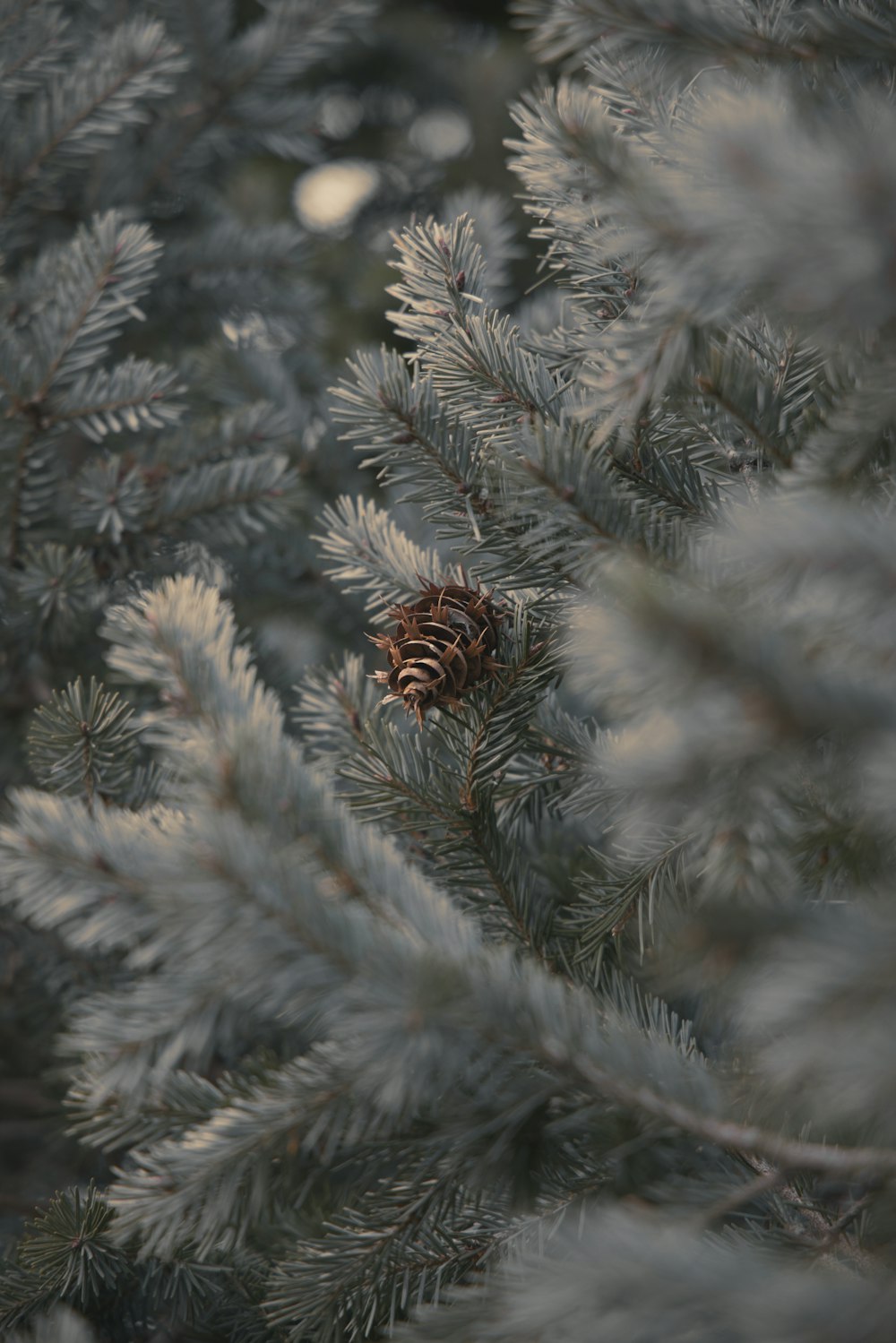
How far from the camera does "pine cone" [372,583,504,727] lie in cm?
56

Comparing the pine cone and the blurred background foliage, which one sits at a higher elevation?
the pine cone

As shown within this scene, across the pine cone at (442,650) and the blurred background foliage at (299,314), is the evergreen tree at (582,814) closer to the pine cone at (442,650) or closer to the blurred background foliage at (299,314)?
the pine cone at (442,650)

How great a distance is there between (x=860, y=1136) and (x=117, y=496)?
83 centimetres

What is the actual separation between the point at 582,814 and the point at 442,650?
0.19m

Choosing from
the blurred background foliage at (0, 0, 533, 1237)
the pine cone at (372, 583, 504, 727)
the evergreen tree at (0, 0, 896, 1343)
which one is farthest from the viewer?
the blurred background foliage at (0, 0, 533, 1237)

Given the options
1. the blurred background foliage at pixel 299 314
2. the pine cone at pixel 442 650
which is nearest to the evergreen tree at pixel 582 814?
the pine cone at pixel 442 650

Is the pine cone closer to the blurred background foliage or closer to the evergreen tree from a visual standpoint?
the evergreen tree

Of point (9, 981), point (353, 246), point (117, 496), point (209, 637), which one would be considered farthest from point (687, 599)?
point (353, 246)

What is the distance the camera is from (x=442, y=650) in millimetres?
567

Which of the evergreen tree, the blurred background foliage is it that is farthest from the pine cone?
the blurred background foliage

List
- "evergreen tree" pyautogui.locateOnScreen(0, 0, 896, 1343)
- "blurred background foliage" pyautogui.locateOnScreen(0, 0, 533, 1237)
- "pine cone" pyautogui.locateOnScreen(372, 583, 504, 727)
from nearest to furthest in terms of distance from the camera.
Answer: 1. "evergreen tree" pyautogui.locateOnScreen(0, 0, 896, 1343)
2. "pine cone" pyautogui.locateOnScreen(372, 583, 504, 727)
3. "blurred background foliage" pyautogui.locateOnScreen(0, 0, 533, 1237)

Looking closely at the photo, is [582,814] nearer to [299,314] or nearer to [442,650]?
[442,650]

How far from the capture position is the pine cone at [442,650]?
1.85ft

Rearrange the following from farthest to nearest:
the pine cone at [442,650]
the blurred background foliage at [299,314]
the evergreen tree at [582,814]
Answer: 1. the blurred background foliage at [299,314]
2. the pine cone at [442,650]
3. the evergreen tree at [582,814]
